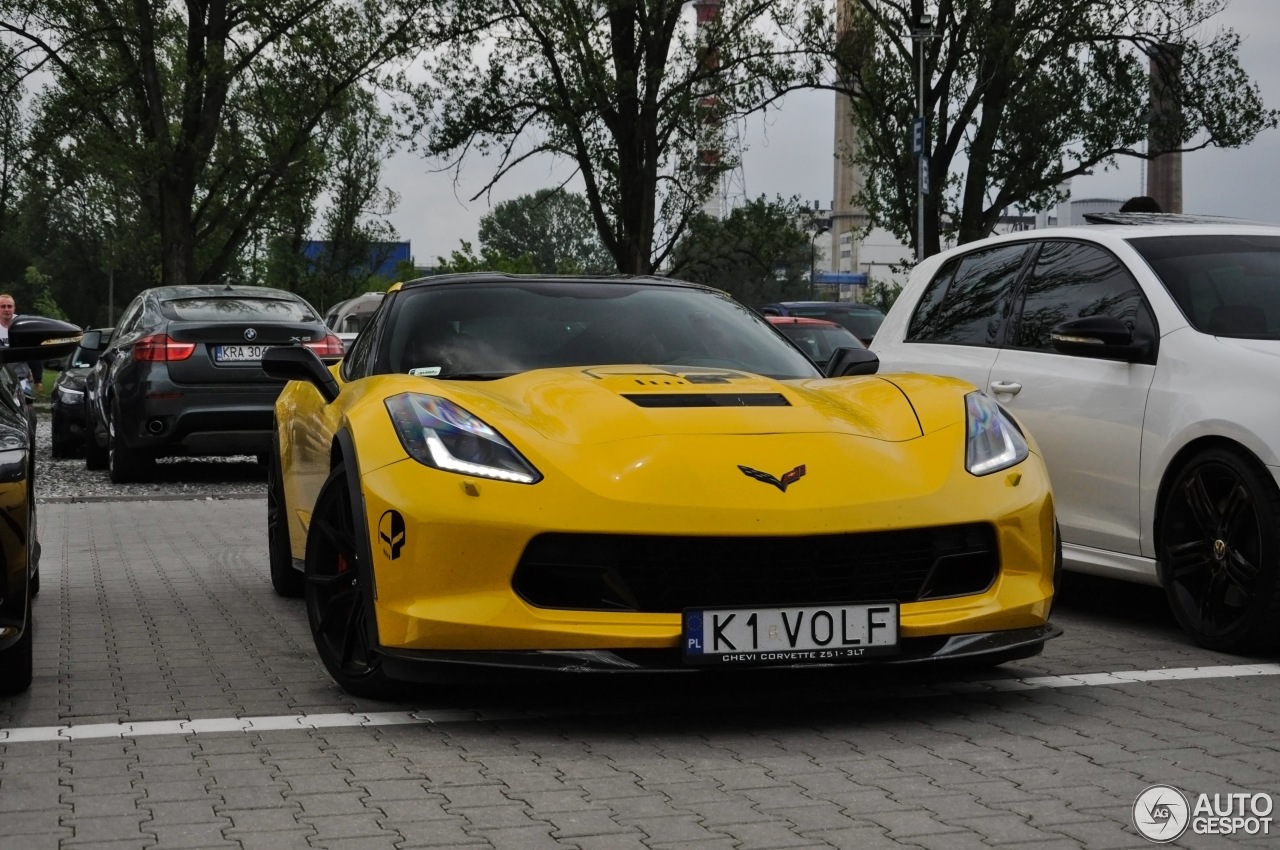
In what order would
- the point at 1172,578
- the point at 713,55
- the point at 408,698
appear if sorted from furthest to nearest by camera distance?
the point at 713,55 → the point at 1172,578 → the point at 408,698

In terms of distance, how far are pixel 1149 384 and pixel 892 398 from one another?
1497 mm

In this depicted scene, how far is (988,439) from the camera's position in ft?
17.9

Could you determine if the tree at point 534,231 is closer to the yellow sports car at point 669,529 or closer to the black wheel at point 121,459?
the black wheel at point 121,459

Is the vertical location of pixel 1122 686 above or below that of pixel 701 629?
below

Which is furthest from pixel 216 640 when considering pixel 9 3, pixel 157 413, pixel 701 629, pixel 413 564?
pixel 9 3

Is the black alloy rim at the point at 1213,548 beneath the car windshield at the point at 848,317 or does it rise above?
beneath

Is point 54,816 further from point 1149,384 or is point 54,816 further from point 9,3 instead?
point 9,3

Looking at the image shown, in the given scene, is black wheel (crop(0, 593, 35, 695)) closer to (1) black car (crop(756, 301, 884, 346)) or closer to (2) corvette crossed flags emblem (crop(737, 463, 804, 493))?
(2) corvette crossed flags emblem (crop(737, 463, 804, 493))

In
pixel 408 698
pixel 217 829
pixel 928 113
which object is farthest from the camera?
pixel 928 113

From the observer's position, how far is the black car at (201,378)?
14695 mm

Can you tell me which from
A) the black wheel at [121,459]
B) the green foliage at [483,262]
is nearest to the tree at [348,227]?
the green foliage at [483,262]

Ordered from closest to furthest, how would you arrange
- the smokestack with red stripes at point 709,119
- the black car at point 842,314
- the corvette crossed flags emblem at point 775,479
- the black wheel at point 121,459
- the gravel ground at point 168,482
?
the corvette crossed flags emblem at point 775,479
the gravel ground at point 168,482
the black wheel at point 121,459
the black car at point 842,314
the smokestack with red stripes at point 709,119

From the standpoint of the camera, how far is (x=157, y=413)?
1470 cm

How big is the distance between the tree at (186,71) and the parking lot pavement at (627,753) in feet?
83.4
